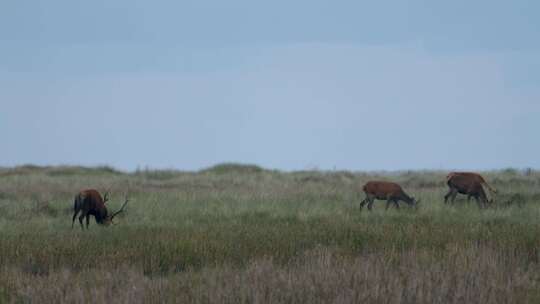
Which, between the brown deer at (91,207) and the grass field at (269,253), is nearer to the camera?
the grass field at (269,253)

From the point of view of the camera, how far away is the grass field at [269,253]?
25.1 feet

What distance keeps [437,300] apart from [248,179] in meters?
23.4

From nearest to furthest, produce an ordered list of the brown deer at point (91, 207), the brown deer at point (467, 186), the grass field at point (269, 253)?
the grass field at point (269, 253) < the brown deer at point (91, 207) < the brown deer at point (467, 186)

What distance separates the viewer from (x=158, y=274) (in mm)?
9656

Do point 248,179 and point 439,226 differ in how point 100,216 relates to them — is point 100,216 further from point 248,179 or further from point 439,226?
point 248,179

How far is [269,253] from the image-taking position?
35.2 ft

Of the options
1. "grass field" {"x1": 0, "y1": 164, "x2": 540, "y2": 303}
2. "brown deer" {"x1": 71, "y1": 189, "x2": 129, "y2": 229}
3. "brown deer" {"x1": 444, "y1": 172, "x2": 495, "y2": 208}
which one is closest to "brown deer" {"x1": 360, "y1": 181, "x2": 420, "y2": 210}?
"grass field" {"x1": 0, "y1": 164, "x2": 540, "y2": 303}

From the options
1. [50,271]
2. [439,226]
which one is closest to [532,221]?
[439,226]

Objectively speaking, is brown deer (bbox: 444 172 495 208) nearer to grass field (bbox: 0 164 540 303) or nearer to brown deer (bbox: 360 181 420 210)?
grass field (bbox: 0 164 540 303)

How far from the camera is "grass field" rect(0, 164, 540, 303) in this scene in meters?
7.66

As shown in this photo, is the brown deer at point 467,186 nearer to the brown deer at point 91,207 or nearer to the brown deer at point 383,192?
the brown deer at point 383,192

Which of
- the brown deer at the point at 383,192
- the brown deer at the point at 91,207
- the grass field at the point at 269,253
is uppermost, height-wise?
the brown deer at the point at 383,192

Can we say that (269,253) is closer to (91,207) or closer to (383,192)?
(91,207)

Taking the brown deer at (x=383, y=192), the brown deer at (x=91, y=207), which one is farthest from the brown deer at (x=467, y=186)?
the brown deer at (x=91, y=207)
